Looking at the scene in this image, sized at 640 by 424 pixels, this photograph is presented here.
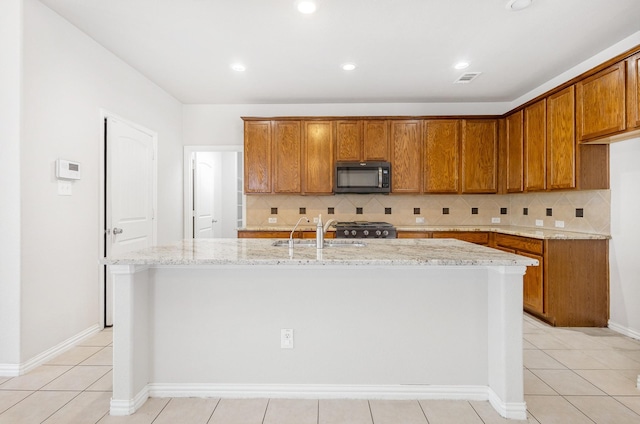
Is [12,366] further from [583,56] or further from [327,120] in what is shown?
[583,56]

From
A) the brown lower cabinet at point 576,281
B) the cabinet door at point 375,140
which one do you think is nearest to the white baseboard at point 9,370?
the cabinet door at point 375,140

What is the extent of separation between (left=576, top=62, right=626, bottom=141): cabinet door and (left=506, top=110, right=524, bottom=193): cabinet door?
937 mm

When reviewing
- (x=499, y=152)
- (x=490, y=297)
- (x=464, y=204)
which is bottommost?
(x=490, y=297)

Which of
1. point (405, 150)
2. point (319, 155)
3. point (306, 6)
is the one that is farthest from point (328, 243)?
point (405, 150)

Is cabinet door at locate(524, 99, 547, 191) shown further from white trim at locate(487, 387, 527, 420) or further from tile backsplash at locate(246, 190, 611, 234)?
white trim at locate(487, 387, 527, 420)

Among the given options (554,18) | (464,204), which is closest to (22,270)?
(554,18)

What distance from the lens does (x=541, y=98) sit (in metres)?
3.82

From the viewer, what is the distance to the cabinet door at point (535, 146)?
3805mm

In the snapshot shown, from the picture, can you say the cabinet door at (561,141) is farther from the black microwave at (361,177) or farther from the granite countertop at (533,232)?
the black microwave at (361,177)

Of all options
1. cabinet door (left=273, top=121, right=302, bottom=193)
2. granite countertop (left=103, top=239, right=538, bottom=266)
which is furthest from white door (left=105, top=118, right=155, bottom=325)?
cabinet door (left=273, top=121, right=302, bottom=193)

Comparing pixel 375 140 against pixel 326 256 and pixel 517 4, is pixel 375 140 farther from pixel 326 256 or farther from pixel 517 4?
pixel 326 256

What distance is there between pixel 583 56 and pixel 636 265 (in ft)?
6.73

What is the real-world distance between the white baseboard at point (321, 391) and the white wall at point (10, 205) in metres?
1.14

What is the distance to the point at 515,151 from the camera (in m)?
4.38
